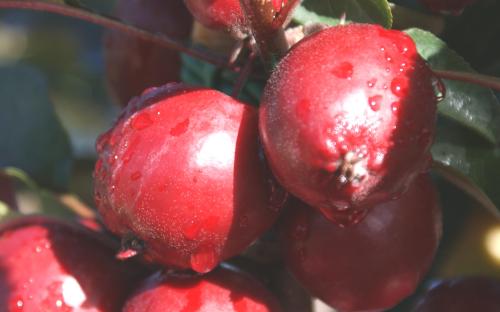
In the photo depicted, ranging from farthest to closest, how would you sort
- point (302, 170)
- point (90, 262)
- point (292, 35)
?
point (90, 262), point (292, 35), point (302, 170)

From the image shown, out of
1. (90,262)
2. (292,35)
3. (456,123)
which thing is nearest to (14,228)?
(90,262)

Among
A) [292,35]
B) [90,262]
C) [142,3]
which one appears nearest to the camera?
[292,35]

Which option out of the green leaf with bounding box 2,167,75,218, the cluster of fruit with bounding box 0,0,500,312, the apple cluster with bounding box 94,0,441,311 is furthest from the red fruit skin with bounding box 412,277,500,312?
the green leaf with bounding box 2,167,75,218

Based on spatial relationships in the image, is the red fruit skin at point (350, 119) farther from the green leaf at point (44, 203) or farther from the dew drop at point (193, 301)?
the green leaf at point (44, 203)

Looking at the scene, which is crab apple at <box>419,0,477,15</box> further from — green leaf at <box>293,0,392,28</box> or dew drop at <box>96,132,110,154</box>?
dew drop at <box>96,132,110,154</box>

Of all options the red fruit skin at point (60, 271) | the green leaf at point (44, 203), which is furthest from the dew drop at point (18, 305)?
the green leaf at point (44, 203)

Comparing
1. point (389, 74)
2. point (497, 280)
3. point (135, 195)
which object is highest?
point (389, 74)

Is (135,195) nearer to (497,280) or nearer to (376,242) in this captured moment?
→ (376,242)
